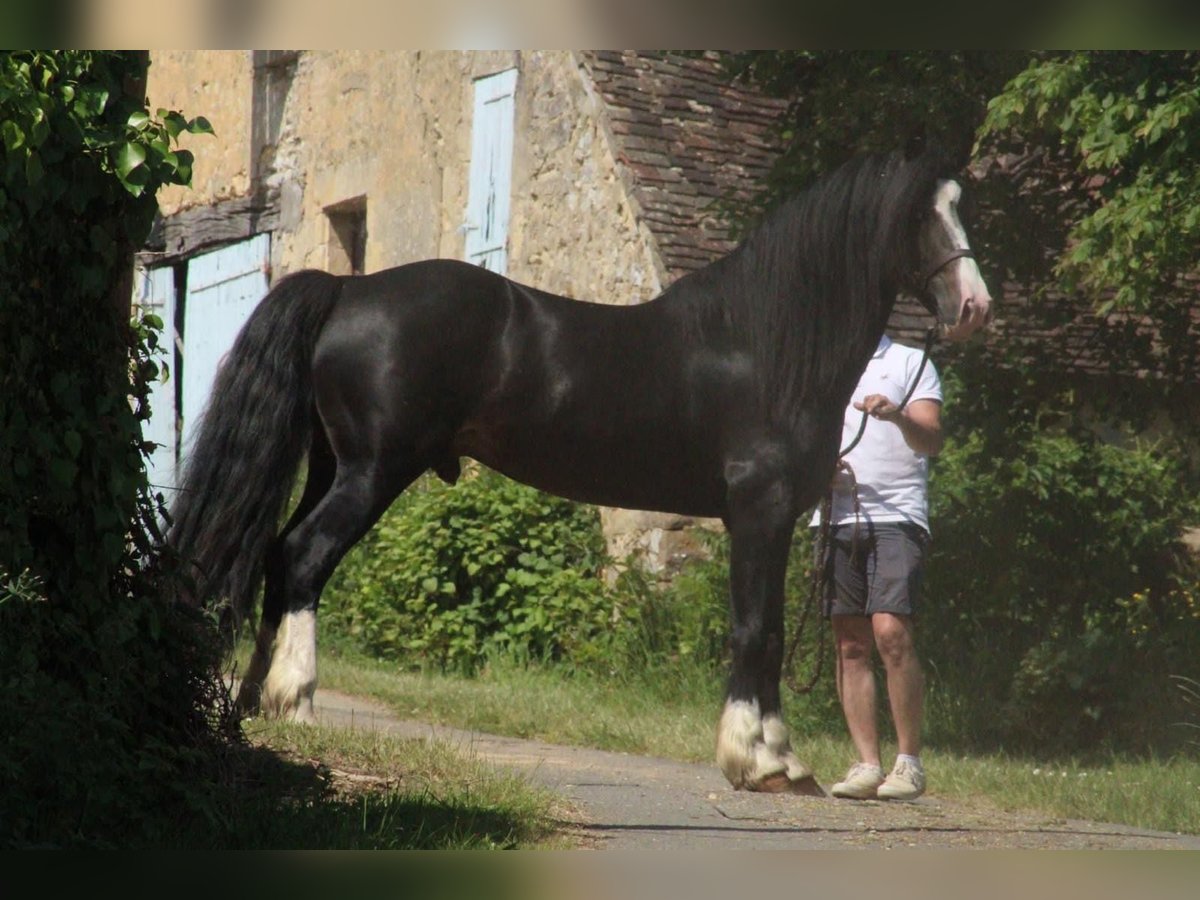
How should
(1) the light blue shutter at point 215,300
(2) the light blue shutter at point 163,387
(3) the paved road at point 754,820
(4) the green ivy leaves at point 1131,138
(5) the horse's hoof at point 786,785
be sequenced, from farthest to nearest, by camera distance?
1. (1) the light blue shutter at point 215,300
2. (2) the light blue shutter at point 163,387
3. (4) the green ivy leaves at point 1131,138
4. (5) the horse's hoof at point 786,785
5. (3) the paved road at point 754,820

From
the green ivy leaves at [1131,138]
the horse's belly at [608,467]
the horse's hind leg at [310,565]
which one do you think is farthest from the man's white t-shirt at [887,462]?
the horse's hind leg at [310,565]

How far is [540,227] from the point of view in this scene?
9.05 m

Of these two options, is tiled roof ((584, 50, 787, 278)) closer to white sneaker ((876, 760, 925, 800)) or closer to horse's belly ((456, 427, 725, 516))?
horse's belly ((456, 427, 725, 516))

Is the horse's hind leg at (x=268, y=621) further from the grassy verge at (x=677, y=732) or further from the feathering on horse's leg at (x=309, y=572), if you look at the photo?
the grassy verge at (x=677, y=732)

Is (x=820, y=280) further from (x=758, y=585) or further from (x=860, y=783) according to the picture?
(x=860, y=783)

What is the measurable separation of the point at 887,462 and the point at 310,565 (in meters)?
2.10

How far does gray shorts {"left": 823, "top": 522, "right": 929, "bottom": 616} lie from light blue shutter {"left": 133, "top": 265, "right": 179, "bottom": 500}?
2.46 meters

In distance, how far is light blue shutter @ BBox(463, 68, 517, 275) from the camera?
891cm

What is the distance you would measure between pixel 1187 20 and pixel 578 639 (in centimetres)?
450

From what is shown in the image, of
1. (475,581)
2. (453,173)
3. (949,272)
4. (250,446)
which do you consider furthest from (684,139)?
(250,446)

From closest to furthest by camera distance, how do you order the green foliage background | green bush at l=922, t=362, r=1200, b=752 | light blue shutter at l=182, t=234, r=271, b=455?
the green foliage background, light blue shutter at l=182, t=234, r=271, b=455, green bush at l=922, t=362, r=1200, b=752

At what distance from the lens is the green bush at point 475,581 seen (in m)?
8.23

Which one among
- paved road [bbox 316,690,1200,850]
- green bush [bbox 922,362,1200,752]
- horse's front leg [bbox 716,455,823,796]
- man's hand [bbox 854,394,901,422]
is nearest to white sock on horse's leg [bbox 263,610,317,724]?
paved road [bbox 316,690,1200,850]

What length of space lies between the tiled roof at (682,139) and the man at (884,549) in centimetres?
302
